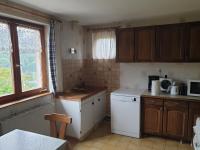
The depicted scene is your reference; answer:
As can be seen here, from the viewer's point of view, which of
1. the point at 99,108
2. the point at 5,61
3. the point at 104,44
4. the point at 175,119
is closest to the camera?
the point at 5,61

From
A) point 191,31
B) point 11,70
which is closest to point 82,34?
point 11,70

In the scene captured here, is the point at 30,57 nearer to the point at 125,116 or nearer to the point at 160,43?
the point at 125,116

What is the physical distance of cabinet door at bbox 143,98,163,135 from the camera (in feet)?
9.58

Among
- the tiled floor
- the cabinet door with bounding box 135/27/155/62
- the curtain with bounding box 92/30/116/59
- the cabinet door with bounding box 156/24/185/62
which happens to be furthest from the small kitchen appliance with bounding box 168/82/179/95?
the curtain with bounding box 92/30/116/59

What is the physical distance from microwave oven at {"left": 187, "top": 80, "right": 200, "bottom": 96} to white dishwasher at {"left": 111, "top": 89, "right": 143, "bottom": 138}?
0.84 metres

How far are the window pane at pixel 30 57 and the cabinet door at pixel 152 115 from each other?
1.98 metres

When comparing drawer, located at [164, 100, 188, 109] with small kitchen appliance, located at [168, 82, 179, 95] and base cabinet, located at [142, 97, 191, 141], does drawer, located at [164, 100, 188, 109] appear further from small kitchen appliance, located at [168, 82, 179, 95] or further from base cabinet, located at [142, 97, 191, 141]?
small kitchen appliance, located at [168, 82, 179, 95]

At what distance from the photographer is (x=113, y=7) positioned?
252cm

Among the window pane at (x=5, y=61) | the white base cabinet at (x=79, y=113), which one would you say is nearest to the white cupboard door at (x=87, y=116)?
the white base cabinet at (x=79, y=113)

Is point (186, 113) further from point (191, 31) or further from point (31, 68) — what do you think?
point (31, 68)

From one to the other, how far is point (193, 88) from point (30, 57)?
2.83m

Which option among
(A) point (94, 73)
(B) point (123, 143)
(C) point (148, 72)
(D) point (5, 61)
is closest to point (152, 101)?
(C) point (148, 72)

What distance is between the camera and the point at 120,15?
3020 millimetres

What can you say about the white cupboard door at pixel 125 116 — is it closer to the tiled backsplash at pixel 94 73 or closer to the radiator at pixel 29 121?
the tiled backsplash at pixel 94 73
